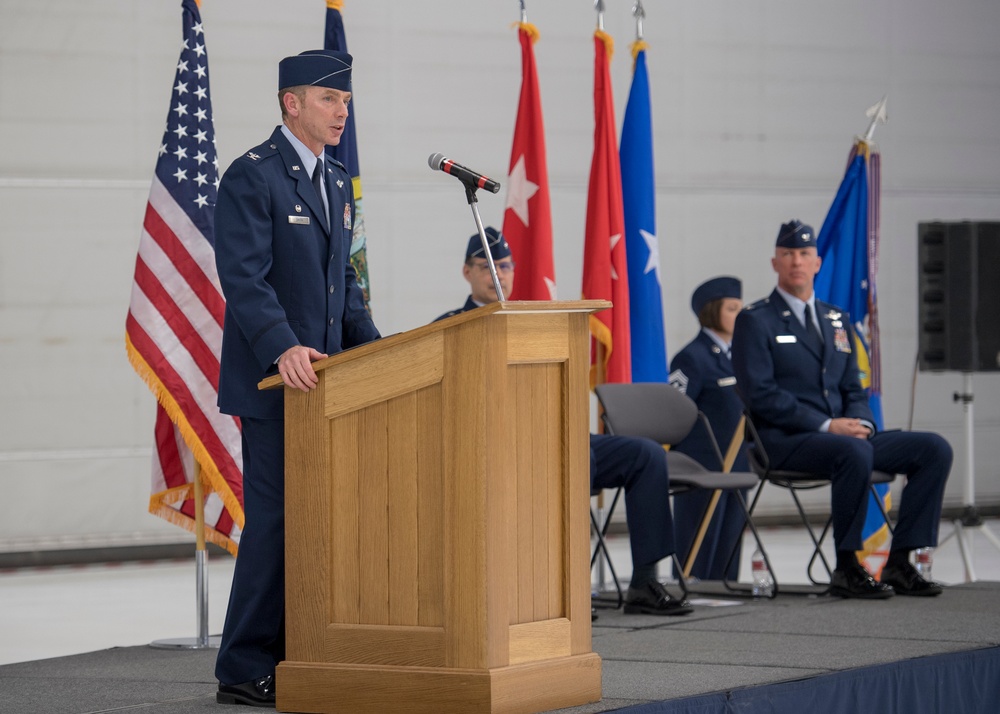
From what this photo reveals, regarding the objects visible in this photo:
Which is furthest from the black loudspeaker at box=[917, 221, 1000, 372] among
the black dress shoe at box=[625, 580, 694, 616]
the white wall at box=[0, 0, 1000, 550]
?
the white wall at box=[0, 0, 1000, 550]

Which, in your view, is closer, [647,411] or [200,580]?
[200,580]

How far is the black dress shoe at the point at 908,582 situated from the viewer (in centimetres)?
Result: 569

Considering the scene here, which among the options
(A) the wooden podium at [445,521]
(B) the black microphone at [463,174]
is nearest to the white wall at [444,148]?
(A) the wooden podium at [445,521]

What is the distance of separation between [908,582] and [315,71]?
3497 millimetres

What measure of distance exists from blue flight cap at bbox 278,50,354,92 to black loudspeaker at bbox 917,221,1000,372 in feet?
14.3

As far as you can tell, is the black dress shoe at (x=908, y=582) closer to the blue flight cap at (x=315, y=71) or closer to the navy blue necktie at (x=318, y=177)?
the navy blue necktie at (x=318, y=177)

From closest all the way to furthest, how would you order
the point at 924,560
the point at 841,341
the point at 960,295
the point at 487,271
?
the point at 487,271
the point at 841,341
the point at 924,560
the point at 960,295

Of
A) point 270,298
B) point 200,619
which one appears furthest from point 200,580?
point 270,298

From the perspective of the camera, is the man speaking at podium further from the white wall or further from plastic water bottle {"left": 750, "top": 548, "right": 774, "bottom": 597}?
the white wall

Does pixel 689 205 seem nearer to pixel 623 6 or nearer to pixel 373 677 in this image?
pixel 623 6

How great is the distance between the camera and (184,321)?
15.7ft

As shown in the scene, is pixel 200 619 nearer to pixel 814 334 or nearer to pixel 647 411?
pixel 647 411

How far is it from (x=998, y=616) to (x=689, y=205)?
5.01 meters

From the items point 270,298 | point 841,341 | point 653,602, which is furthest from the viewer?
point 841,341
